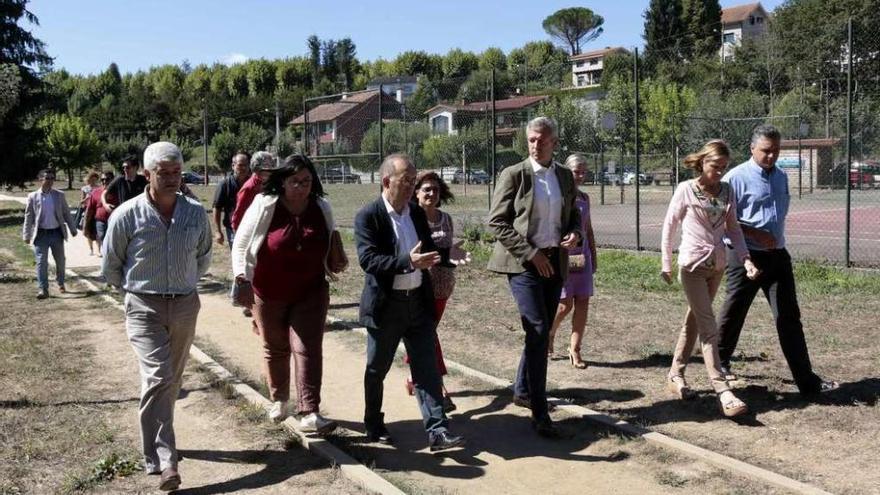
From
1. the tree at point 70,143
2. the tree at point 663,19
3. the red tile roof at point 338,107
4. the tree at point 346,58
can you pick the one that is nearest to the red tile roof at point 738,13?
the tree at point 663,19

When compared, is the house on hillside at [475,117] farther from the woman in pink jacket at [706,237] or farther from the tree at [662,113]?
the woman in pink jacket at [706,237]

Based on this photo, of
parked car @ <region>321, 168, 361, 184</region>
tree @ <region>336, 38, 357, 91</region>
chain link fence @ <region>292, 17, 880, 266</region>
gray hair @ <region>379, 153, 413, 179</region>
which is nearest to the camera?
gray hair @ <region>379, 153, 413, 179</region>

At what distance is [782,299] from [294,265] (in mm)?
3586

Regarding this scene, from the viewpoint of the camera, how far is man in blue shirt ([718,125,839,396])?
6.10m

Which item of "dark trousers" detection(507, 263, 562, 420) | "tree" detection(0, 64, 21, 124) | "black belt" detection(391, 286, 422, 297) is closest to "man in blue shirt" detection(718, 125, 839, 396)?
"dark trousers" detection(507, 263, 562, 420)

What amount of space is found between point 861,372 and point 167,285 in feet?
17.9

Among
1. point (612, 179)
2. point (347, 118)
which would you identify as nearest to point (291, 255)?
point (347, 118)

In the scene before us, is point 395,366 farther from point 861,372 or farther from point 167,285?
point 861,372

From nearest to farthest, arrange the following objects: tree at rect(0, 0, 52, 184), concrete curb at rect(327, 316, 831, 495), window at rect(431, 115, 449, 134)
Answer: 1. concrete curb at rect(327, 316, 831, 495)
2. window at rect(431, 115, 449, 134)
3. tree at rect(0, 0, 52, 184)

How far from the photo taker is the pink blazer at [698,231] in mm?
5832

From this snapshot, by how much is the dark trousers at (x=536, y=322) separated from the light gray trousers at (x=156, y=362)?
6.98ft

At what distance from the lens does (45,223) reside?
12227mm

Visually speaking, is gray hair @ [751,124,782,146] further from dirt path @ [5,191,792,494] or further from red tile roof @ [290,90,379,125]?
red tile roof @ [290,90,379,125]

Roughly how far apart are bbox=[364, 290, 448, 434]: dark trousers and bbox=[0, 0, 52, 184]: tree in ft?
114
